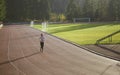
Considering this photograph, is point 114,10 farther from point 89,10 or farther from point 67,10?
point 67,10

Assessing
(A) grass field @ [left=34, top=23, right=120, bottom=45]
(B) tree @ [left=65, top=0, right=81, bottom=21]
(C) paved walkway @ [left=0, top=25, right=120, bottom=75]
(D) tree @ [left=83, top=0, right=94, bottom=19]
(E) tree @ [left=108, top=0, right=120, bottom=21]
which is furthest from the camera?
(B) tree @ [left=65, top=0, right=81, bottom=21]

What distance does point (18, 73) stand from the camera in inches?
683

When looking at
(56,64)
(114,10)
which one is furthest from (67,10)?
(56,64)

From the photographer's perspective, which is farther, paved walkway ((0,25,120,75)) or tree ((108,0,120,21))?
tree ((108,0,120,21))

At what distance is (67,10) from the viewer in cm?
11838

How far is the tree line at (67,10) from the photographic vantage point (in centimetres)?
10594

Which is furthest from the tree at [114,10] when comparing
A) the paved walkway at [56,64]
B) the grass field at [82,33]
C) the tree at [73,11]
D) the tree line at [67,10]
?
the paved walkway at [56,64]

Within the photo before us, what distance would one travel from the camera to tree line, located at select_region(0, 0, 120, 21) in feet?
348

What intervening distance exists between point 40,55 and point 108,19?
8504 cm

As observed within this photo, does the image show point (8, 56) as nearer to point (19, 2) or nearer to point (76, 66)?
point (76, 66)

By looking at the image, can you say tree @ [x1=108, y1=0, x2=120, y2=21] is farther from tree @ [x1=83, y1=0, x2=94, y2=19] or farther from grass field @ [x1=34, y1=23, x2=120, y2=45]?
grass field @ [x1=34, y1=23, x2=120, y2=45]

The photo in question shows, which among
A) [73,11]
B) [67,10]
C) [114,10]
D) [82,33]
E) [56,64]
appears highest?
[114,10]

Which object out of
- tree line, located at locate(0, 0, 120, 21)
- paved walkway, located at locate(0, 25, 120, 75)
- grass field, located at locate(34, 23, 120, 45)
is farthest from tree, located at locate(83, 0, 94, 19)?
paved walkway, located at locate(0, 25, 120, 75)

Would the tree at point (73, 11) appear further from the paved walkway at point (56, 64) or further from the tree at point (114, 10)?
the paved walkway at point (56, 64)
